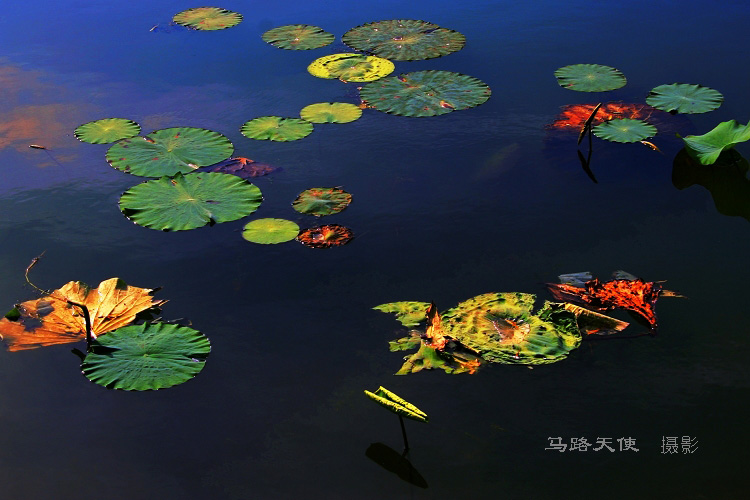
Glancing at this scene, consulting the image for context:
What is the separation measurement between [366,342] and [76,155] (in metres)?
2.83

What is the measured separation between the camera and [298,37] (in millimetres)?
6598

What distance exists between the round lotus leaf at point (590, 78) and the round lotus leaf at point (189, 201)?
2.65 meters

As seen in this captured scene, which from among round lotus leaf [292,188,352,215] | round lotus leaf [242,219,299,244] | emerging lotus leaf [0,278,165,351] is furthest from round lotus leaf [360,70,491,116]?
emerging lotus leaf [0,278,165,351]

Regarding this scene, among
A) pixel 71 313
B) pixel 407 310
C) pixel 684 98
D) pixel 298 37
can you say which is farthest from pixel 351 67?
pixel 71 313

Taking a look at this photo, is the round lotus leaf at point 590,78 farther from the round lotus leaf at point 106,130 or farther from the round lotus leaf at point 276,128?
the round lotus leaf at point 106,130

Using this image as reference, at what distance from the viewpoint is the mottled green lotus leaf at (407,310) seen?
362 cm

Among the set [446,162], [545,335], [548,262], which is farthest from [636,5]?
[545,335]

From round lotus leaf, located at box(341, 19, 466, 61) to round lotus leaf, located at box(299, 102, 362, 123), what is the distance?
0.89 metres

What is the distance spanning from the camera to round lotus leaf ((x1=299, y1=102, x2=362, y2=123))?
17.7 feet

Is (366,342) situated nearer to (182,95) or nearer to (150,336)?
(150,336)

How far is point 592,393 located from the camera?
10.6ft

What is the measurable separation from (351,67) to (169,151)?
178 centimetres

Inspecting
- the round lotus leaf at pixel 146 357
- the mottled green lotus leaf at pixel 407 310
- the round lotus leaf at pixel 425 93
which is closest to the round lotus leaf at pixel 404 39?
the round lotus leaf at pixel 425 93

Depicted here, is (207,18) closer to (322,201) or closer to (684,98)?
(322,201)
